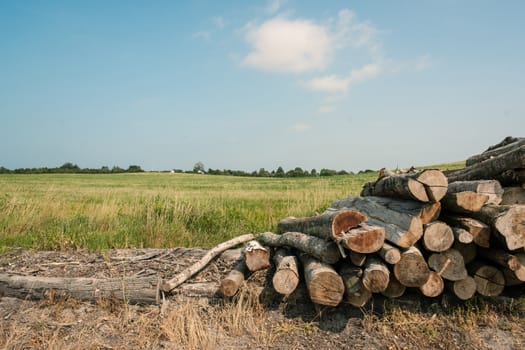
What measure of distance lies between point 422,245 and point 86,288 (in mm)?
4327

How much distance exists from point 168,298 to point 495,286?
398 cm

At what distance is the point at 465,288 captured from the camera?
4.30 m

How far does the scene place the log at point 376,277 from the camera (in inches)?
155

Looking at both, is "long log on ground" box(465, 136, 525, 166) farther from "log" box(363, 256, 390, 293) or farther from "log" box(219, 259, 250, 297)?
"log" box(219, 259, 250, 297)

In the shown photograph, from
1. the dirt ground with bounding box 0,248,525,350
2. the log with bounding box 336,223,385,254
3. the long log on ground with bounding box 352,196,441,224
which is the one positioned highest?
the long log on ground with bounding box 352,196,441,224

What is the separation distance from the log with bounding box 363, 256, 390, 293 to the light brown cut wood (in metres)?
0.54

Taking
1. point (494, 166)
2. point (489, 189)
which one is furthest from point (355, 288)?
point (494, 166)

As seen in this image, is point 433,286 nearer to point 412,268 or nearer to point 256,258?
point 412,268

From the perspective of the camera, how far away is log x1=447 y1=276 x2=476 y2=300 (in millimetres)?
4301

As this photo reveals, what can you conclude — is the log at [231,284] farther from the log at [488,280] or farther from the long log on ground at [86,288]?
the log at [488,280]

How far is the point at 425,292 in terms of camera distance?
13.8ft

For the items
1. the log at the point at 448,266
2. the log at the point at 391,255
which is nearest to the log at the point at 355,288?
the log at the point at 391,255

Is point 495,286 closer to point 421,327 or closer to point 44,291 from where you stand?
point 421,327

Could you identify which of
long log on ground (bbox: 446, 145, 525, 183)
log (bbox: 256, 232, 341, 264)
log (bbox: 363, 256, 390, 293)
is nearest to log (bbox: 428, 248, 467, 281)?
log (bbox: 363, 256, 390, 293)
